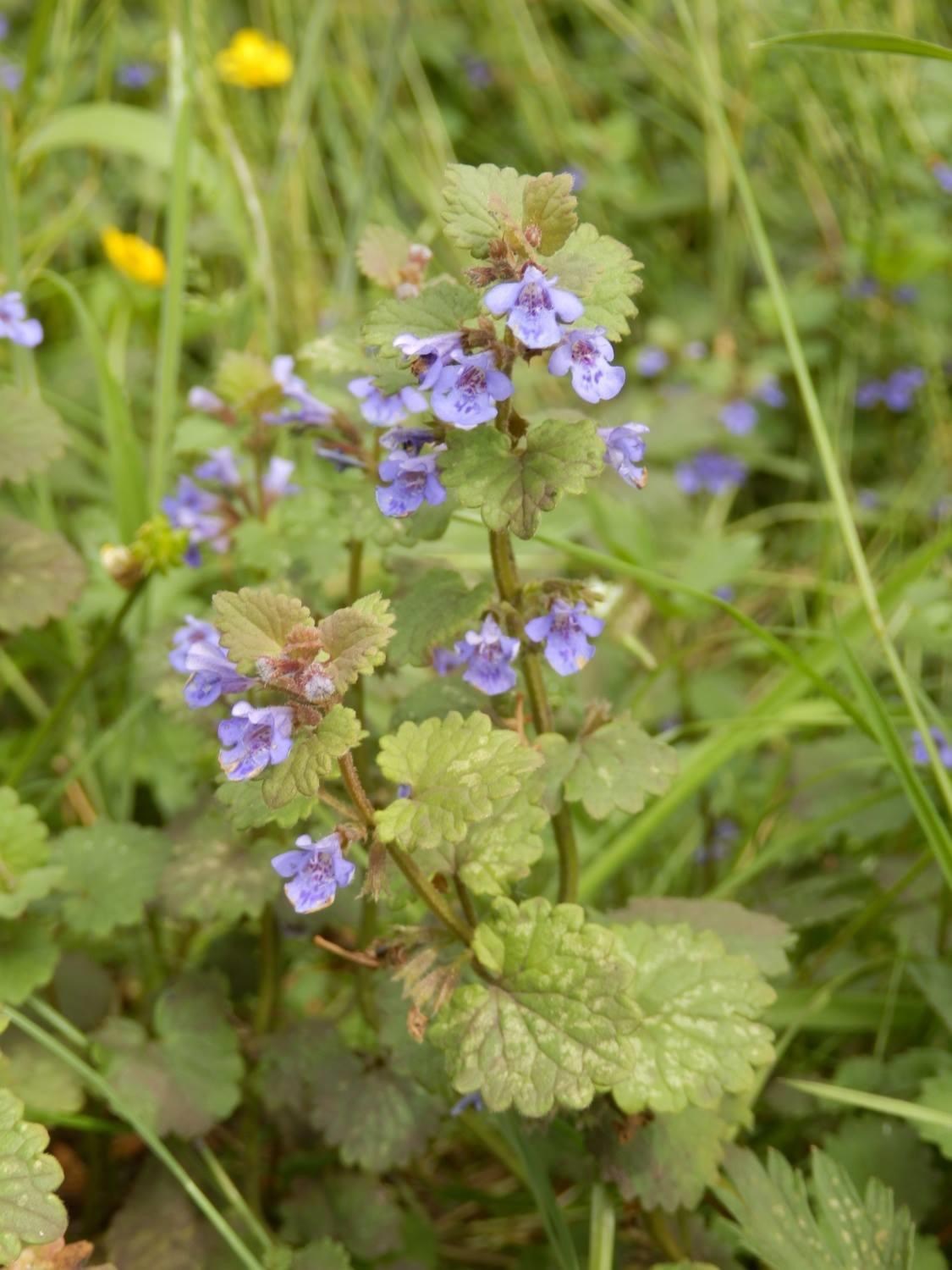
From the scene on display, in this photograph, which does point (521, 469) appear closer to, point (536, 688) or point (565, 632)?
point (565, 632)

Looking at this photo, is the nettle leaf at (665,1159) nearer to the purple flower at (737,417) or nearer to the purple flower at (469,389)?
the purple flower at (469,389)

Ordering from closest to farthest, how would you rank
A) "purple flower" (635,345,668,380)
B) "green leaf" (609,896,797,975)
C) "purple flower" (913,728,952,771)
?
1. "green leaf" (609,896,797,975)
2. "purple flower" (913,728,952,771)
3. "purple flower" (635,345,668,380)

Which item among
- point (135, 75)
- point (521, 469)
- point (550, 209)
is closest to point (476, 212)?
point (550, 209)

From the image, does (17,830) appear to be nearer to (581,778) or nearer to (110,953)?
(110,953)

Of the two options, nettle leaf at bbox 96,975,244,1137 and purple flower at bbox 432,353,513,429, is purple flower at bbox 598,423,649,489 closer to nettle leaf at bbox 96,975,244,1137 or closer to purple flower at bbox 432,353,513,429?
purple flower at bbox 432,353,513,429

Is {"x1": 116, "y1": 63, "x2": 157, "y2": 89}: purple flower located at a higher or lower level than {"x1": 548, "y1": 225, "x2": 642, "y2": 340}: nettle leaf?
lower

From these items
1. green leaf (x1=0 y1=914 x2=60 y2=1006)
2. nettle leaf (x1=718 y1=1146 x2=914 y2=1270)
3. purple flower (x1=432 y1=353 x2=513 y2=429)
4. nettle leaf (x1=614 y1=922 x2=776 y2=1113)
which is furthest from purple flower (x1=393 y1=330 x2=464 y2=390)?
nettle leaf (x1=718 y1=1146 x2=914 y2=1270)

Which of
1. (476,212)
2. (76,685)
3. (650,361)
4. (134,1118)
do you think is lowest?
(650,361)
